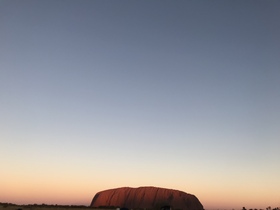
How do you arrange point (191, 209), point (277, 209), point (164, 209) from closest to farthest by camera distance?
point (164, 209) < point (277, 209) < point (191, 209)

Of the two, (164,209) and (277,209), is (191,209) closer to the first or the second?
(277,209)

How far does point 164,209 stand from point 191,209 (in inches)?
4840

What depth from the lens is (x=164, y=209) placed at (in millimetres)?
81125

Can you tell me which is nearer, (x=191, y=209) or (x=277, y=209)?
(x=277, y=209)

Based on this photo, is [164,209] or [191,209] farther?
[191,209]

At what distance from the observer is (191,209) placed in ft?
643

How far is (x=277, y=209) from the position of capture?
129750 millimetres

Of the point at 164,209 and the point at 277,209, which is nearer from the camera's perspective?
the point at 164,209

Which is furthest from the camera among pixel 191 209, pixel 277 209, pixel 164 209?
pixel 191 209

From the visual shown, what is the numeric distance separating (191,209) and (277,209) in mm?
73316

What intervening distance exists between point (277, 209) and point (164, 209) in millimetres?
69975

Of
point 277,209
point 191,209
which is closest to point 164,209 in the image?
point 277,209
